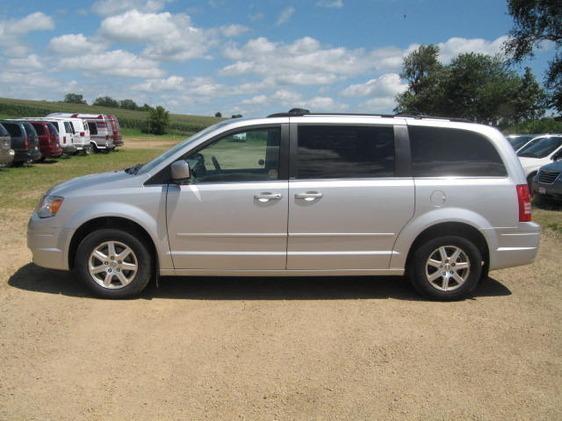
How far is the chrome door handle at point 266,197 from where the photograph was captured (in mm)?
5238

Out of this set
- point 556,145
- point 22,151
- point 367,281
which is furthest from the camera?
point 22,151

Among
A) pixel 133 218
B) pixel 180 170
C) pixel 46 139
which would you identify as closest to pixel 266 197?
pixel 180 170

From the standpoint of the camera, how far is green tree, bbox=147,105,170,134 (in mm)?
74938

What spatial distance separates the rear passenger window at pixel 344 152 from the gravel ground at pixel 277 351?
1.29 metres

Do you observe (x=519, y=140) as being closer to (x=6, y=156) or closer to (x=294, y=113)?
(x=294, y=113)

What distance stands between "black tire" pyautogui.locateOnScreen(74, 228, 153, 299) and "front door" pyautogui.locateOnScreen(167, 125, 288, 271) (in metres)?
0.29

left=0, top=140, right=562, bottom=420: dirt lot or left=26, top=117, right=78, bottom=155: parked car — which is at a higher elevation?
left=26, top=117, right=78, bottom=155: parked car

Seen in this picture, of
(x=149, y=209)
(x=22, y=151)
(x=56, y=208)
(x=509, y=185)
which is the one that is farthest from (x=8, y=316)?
(x=22, y=151)

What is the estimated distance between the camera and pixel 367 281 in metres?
6.24

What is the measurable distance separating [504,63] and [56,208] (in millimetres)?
23988

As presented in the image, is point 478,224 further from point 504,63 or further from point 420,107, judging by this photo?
point 420,107

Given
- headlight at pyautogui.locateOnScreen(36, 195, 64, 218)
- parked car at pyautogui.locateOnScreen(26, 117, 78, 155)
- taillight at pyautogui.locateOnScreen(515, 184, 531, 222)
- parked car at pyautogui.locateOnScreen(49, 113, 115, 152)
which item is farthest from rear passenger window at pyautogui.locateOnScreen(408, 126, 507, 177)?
parked car at pyautogui.locateOnScreen(49, 113, 115, 152)

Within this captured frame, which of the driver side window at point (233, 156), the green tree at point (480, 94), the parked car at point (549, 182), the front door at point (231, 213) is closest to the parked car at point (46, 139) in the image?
the parked car at point (549, 182)

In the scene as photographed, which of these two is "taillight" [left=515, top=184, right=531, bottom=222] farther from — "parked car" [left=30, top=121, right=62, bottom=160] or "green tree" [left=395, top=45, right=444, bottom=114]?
"green tree" [left=395, top=45, right=444, bottom=114]
